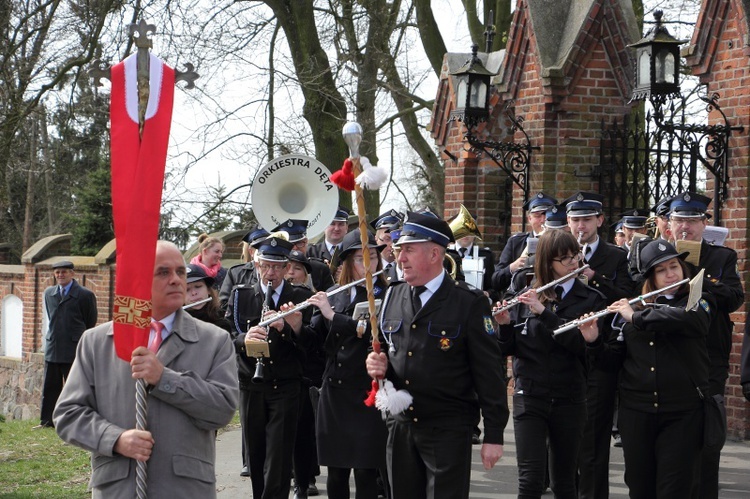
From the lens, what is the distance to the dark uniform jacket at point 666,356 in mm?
6812

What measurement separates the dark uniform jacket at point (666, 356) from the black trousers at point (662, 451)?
0.24 ft

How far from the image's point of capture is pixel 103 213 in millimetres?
30891

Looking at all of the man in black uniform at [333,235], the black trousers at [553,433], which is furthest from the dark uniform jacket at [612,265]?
the man in black uniform at [333,235]

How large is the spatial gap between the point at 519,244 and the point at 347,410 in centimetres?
323

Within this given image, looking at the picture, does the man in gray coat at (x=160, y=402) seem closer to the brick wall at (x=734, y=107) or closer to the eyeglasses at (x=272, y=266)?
the eyeglasses at (x=272, y=266)

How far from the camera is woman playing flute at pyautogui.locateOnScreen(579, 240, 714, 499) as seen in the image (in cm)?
681

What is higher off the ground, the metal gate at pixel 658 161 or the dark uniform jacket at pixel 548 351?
the metal gate at pixel 658 161

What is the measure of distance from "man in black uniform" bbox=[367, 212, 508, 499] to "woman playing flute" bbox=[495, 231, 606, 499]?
4.21 ft

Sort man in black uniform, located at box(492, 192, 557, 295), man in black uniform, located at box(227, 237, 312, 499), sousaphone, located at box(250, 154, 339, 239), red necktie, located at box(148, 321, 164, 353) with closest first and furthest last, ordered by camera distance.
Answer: red necktie, located at box(148, 321, 164, 353) → man in black uniform, located at box(227, 237, 312, 499) → man in black uniform, located at box(492, 192, 557, 295) → sousaphone, located at box(250, 154, 339, 239)

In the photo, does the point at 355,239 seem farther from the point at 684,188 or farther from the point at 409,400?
the point at 684,188

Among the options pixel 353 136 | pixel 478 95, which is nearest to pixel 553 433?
pixel 353 136

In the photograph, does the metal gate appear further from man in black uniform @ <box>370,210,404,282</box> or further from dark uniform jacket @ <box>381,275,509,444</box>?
dark uniform jacket @ <box>381,275,509,444</box>

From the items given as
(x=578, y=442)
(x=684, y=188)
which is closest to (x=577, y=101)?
(x=684, y=188)

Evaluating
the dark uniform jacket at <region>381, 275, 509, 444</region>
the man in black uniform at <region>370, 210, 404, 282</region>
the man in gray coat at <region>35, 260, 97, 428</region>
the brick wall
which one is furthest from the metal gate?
the man in gray coat at <region>35, 260, 97, 428</region>
